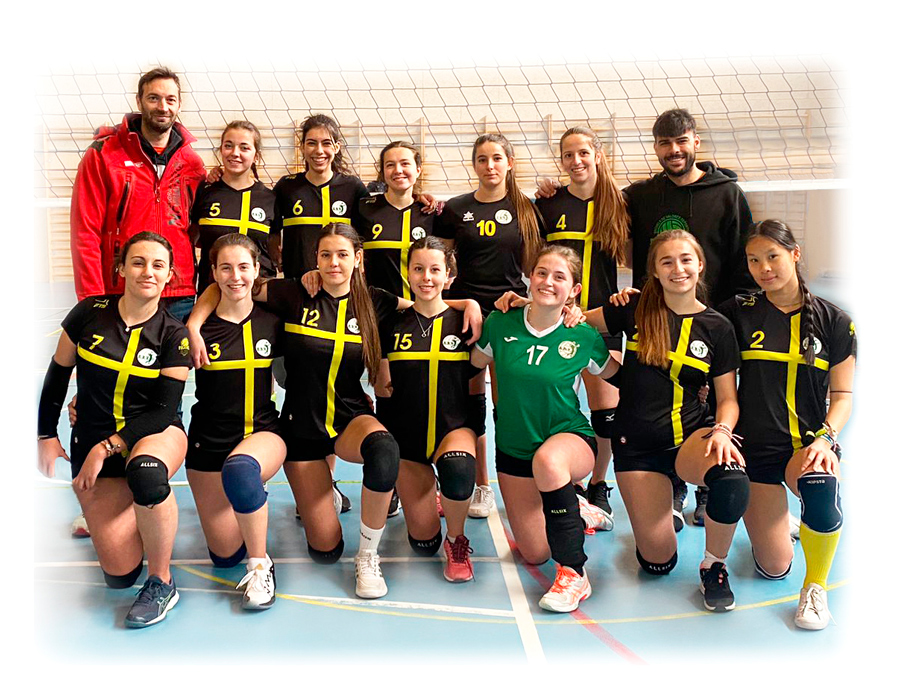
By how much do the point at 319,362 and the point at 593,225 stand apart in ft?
4.42

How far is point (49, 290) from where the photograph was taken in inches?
→ 482

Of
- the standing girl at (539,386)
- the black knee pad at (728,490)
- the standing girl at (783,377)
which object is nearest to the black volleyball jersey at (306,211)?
the standing girl at (539,386)

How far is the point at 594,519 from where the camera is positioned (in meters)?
3.39

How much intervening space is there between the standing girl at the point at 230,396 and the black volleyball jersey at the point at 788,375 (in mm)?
1788

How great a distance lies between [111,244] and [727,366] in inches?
101

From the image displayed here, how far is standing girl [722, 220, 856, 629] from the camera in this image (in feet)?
9.07

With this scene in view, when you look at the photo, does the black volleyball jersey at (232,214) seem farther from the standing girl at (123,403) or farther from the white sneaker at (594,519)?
the white sneaker at (594,519)

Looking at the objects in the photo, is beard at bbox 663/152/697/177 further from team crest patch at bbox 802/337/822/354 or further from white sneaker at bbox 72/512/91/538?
white sneaker at bbox 72/512/91/538

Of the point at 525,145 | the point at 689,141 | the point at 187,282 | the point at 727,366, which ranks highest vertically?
the point at 525,145

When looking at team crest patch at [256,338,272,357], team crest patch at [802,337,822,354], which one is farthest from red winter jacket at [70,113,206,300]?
team crest patch at [802,337,822,354]

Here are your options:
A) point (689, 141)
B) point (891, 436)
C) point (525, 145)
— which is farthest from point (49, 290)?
point (891, 436)

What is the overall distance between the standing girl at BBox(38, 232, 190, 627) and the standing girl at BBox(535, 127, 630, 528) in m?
1.69

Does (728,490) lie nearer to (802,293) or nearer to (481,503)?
(802,293)

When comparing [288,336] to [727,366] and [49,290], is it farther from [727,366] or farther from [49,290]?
[49,290]
